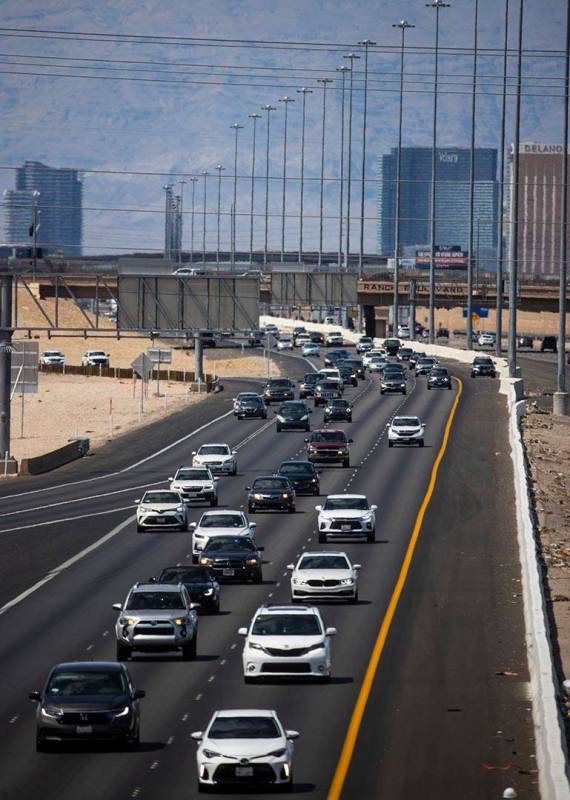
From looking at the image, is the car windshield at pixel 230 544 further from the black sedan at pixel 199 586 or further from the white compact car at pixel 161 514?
the white compact car at pixel 161 514

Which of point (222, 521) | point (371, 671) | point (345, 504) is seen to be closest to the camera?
point (371, 671)

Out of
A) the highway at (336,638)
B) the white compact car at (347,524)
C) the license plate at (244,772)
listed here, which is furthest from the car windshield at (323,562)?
the license plate at (244,772)

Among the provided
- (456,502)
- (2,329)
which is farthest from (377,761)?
(2,329)

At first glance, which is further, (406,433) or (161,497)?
(406,433)

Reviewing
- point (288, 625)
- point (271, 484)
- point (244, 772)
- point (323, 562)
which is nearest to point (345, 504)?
point (271, 484)

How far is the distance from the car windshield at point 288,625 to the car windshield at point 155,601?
10.4ft

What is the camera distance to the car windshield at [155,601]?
3722 centimetres

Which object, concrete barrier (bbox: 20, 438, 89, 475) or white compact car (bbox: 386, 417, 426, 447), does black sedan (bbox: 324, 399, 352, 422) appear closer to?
white compact car (bbox: 386, 417, 426, 447)

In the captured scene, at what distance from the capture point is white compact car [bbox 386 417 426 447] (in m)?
86.7

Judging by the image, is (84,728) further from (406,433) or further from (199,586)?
(406,433)

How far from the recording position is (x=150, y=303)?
4016 inches

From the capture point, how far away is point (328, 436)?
81000 mm

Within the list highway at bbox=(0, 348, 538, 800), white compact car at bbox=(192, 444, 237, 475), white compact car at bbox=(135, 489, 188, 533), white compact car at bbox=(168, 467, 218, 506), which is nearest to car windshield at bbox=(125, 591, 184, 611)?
highway at bbox=(0, 348, 538, 800)

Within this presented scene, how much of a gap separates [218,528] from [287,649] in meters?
18.6
